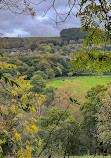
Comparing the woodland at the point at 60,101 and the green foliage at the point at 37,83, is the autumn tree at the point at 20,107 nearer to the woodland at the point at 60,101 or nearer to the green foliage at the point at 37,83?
the woodland at the point at 60,101

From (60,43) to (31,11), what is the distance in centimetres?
4456

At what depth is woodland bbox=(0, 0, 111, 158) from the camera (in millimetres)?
2107

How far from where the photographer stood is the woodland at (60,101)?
2.11 meters

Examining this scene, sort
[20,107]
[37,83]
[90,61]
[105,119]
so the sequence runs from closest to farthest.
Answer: [90,61], [20,107], [105,119], [37,83]

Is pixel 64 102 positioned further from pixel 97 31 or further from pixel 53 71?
pixel 97 31

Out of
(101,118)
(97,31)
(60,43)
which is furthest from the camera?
(60,43)

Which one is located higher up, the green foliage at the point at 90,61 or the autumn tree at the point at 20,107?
the green foliage at the point at 90,61

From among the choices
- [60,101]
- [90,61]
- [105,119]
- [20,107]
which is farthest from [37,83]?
[90,61]

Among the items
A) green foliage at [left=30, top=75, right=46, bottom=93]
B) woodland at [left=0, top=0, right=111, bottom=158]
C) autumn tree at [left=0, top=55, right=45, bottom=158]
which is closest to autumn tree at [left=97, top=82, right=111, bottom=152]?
woodland at [left=0, top=0, right=111, bottom=158]

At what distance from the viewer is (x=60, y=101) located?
84.1 feet

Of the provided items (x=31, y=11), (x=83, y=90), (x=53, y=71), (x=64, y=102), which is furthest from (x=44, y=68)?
(x=31, y=11)

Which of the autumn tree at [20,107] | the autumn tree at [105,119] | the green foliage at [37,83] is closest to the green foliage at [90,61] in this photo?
the autumn tree at [20,107]

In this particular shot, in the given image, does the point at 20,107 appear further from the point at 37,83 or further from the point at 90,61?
the point at 37,83

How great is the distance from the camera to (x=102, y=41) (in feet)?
7.32
